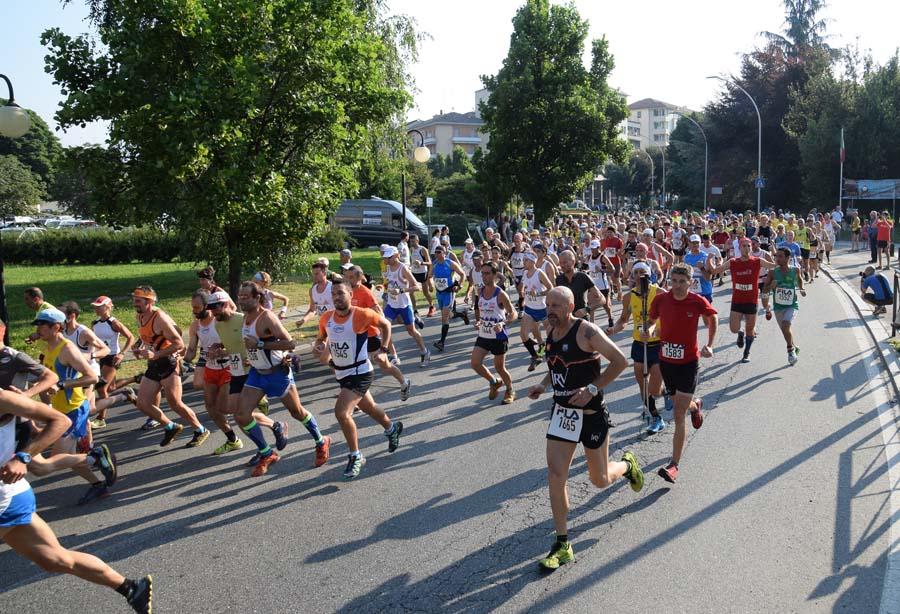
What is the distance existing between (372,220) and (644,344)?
30152mm

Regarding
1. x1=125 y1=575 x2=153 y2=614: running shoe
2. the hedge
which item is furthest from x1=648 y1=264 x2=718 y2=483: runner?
the hedge

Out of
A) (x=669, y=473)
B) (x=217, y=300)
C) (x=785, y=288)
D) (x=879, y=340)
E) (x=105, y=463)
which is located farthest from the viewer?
(x=879, y=340)

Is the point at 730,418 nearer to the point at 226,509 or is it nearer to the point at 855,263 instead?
the point at 226,509

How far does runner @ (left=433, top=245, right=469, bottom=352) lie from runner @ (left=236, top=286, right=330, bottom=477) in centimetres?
610

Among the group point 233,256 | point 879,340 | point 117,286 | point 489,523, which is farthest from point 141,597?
point 117,286

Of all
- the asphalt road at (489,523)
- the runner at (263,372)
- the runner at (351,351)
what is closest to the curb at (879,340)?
the asphalt road at (489,523)

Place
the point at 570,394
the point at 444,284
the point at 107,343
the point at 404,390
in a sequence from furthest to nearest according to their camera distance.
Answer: the point at 444,284, the point at 404,390, the point at 107,343, the point at 570,394

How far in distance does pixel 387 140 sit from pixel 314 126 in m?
11.8

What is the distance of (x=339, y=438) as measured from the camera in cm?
804

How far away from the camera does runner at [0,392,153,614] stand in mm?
3951

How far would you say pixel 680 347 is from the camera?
21.9ft

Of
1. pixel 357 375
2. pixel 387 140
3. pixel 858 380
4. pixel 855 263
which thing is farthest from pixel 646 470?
pixel 855 263

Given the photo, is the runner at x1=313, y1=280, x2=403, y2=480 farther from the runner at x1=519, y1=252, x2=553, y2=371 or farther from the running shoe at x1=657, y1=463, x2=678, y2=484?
the runner at x1=519, y1=252, x2=553, y2=371

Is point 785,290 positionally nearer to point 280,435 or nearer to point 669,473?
point 669,473
